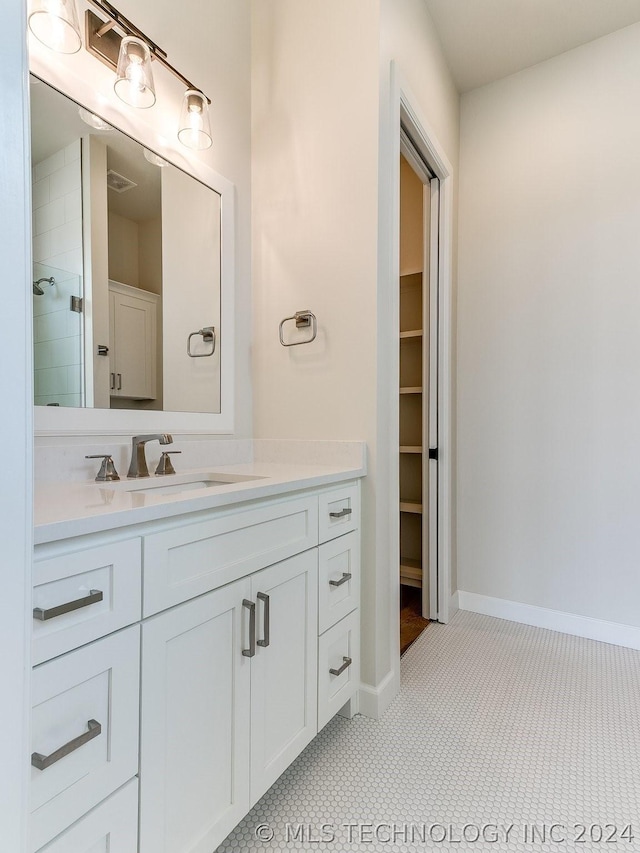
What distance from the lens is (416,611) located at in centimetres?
255

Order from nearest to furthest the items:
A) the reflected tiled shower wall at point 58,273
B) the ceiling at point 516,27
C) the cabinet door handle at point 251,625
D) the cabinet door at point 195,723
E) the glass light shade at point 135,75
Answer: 1. the cabinet door at point 195,723
2. the cabinet door handle at point 251,625
3. the reflected tiled shower wall at point 58,273
4. the glass light shade at point 135,75
5. the ceiling at point 516,27

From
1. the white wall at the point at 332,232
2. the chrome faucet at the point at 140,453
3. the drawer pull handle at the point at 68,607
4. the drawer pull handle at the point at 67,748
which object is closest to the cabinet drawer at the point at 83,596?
the drawer pull handle at the point at 68,607

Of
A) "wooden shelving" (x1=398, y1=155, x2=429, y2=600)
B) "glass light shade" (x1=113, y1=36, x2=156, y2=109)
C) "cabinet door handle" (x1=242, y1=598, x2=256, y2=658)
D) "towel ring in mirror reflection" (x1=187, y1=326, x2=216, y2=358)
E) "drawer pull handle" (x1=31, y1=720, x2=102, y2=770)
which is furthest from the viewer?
"wooden shelving" (x1=398, y1=155, x2=429, y2=600)

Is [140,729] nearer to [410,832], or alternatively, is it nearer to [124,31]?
[410,832]

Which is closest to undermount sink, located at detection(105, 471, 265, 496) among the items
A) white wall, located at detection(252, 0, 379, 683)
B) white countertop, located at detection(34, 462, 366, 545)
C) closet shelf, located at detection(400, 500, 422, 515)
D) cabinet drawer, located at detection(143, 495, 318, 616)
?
white countertop, located at detection(34, 462, 366, 545)

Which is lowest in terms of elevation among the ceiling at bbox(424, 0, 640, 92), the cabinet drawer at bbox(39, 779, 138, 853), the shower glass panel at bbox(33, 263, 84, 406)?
the cabinet drawer at bbox(39, 779, 138, 853)

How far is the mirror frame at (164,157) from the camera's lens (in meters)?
1.22

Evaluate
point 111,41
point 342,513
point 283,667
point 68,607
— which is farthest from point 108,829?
point 111,41

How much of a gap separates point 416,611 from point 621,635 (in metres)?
0.96

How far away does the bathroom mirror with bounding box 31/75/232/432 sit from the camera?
1225mm

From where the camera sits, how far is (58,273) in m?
1.24

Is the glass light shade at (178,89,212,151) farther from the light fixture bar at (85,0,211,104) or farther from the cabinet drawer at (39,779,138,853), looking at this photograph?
the cabinet drawer at (39,779,138,853)

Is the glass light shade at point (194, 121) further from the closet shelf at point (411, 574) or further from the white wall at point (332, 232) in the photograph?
the closet shelf at point (411, 574)

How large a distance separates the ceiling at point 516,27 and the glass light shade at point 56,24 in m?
1.63
